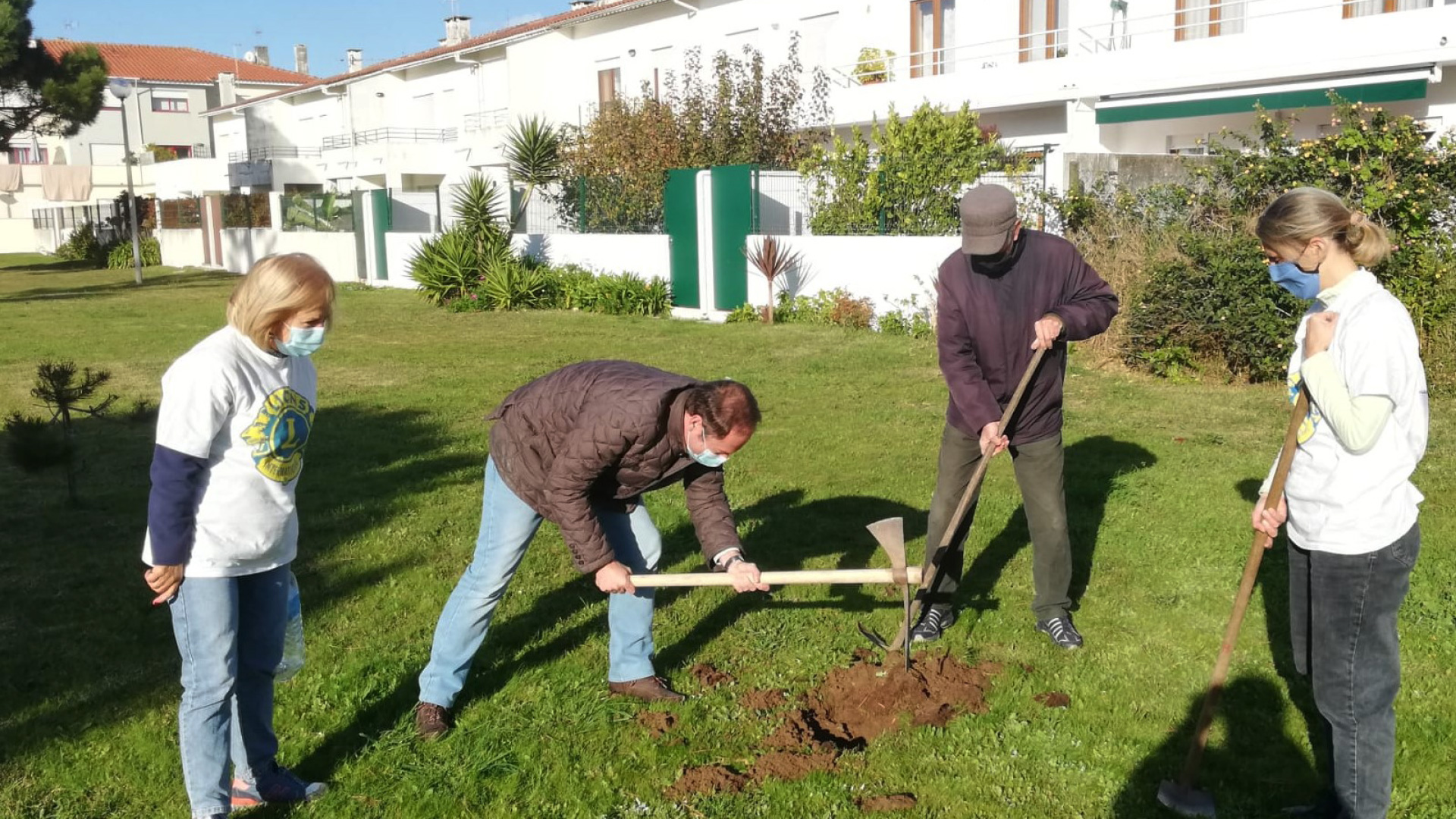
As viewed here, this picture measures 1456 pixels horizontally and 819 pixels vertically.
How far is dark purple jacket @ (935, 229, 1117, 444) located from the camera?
470 centimetres

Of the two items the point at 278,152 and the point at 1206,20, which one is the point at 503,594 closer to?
the point at 1206,20

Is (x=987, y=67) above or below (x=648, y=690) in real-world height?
above

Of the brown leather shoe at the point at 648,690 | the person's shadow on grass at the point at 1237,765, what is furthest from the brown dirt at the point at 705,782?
the person's shadow on grass at the point at 1237,765

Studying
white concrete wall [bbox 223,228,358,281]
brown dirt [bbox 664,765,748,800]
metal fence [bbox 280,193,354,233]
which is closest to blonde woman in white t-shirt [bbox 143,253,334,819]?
brown dirt [bbox 664,765,748,800]

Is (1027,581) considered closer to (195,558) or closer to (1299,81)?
(195,558)

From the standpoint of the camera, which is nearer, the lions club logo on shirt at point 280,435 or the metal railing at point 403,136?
the lions club logo on shirt at point 280,435

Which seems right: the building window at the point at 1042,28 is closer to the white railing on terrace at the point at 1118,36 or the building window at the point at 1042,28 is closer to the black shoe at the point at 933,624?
the white railing on terrace at the point at 1118,36

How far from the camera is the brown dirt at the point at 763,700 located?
444 centimetres

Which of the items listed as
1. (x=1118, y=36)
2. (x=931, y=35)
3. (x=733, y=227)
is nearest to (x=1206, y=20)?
(x=1118, y=36)

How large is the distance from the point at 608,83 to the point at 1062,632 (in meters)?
28.7

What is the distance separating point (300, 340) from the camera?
3.35 metres

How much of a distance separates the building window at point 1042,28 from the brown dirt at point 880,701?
18.7 metres

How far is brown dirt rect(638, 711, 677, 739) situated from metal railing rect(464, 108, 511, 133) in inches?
1190

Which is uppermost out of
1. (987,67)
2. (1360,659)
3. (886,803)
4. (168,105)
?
(168,105)
